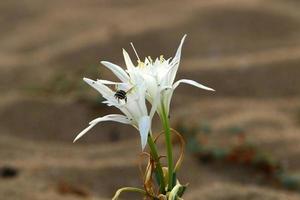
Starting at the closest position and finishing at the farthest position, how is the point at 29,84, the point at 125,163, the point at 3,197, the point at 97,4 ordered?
1. the point at 3,197
2. the point at 125,163
3. the point at 29,84
4. the point at 97,4

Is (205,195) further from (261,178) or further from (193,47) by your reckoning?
(193,47)

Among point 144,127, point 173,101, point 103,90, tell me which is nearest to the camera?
point 144,127

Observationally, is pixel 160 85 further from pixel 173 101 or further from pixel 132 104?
pixel 173 101

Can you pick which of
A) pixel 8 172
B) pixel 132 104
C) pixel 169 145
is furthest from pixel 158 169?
pixel 8 172

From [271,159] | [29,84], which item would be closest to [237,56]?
[29,84]

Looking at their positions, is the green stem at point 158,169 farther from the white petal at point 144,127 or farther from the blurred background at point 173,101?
the blurred background at point 173,101

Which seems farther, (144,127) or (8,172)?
(8,172)

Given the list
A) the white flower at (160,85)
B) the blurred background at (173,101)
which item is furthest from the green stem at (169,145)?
the blurred background at (173,101)

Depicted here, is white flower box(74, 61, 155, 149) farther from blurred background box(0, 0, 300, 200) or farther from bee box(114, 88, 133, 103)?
blurred background box(0, 0, 300, 200)
